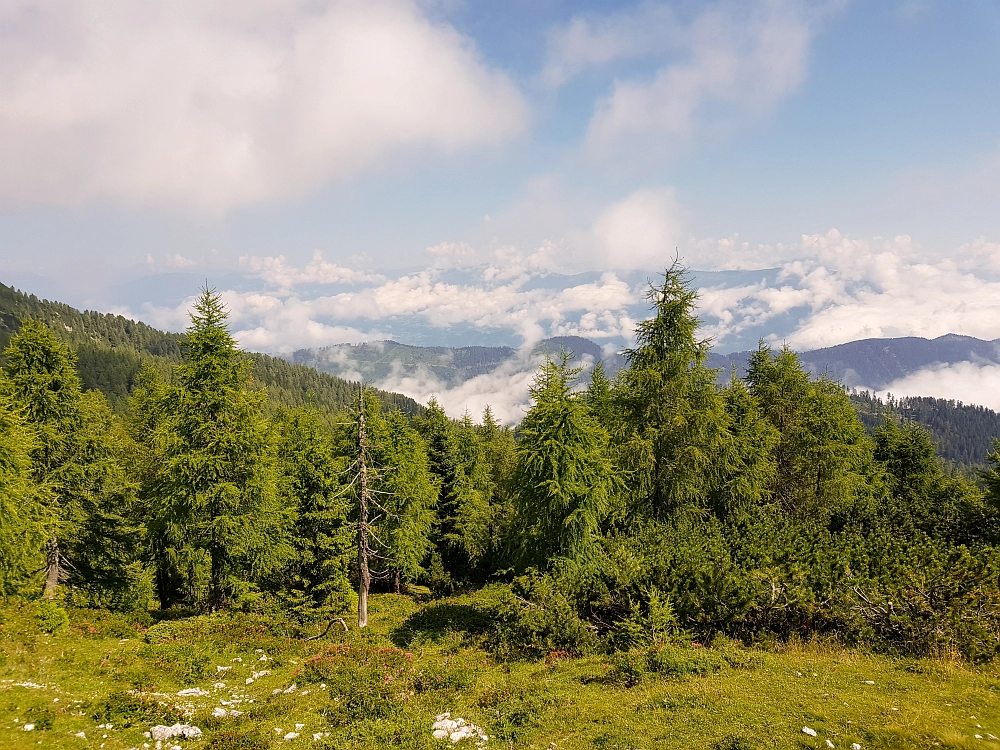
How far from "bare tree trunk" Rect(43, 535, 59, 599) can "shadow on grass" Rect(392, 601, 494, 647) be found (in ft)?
61.3

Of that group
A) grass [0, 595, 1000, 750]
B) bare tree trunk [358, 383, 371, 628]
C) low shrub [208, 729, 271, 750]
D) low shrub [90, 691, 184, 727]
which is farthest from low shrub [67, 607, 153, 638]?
low shrub [208, 729, 271, 750]

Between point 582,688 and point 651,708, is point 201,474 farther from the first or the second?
point 651,708

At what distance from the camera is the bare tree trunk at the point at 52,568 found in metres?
24.9

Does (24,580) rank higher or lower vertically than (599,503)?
lower


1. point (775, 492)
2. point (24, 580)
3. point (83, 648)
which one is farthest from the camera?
point (775, 492)

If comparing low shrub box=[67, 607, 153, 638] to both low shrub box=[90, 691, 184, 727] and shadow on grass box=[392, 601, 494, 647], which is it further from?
shadow on grass box=[392, 601, 494, 647]

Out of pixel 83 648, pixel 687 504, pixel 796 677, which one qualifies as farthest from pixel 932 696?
pixel 83 648

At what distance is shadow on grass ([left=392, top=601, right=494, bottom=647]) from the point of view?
20873mm

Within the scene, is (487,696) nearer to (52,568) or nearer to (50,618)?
(50,618)

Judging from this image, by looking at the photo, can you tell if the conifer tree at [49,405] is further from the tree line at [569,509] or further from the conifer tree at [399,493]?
the conifer tree at [399,493]

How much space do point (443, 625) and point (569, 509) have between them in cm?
901

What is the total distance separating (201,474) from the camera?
68.8ft

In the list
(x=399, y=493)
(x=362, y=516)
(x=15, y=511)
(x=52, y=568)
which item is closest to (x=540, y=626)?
(x=362, y=516)

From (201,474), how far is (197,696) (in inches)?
391
